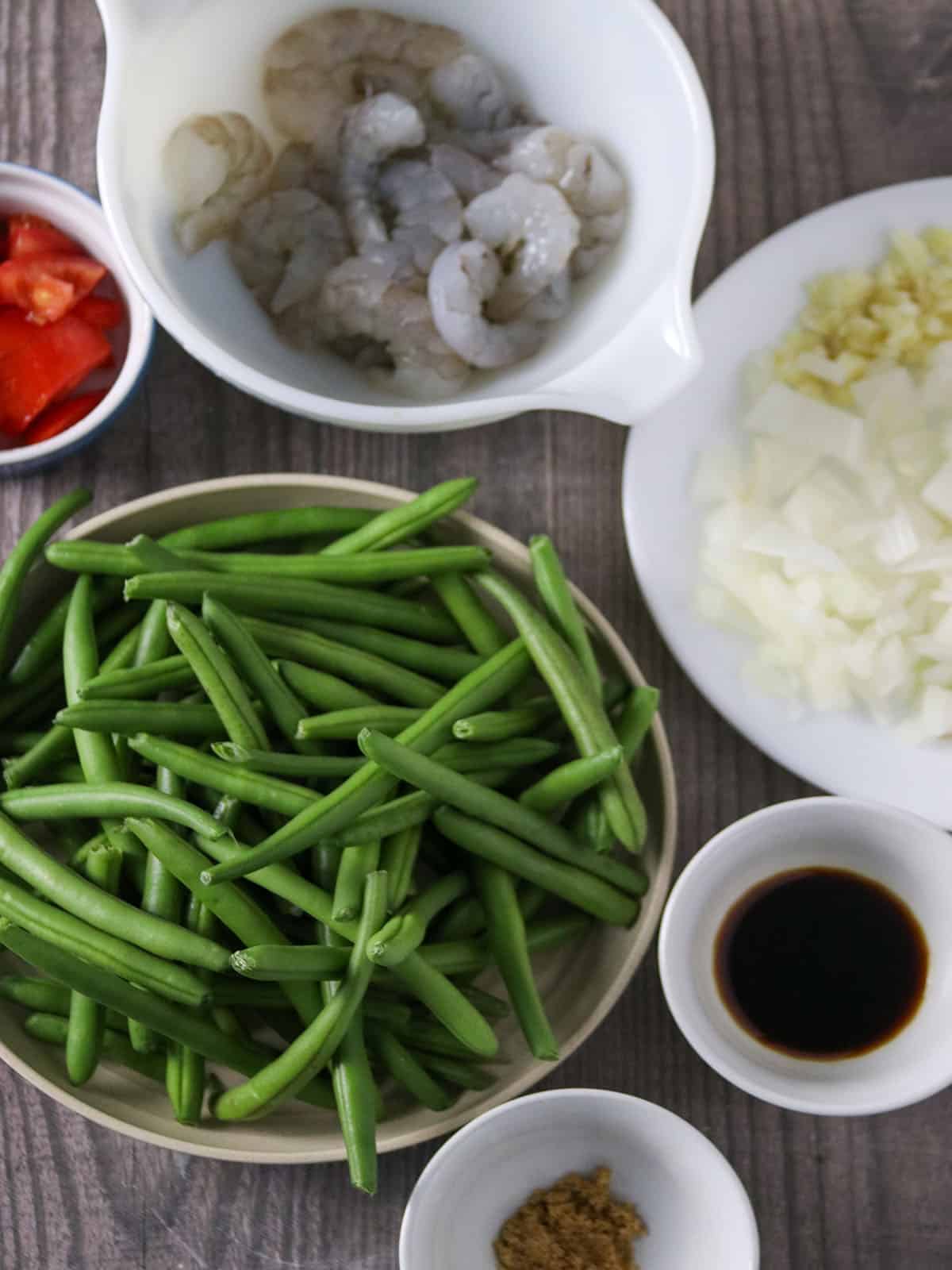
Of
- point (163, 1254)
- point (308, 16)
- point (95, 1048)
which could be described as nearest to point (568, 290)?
point (308, 16)

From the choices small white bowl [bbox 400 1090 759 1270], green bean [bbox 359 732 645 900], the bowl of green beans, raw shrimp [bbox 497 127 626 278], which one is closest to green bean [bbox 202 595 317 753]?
the bowl of green beans

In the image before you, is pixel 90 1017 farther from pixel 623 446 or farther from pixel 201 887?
pixel 623 446

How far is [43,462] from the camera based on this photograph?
4.58 ft

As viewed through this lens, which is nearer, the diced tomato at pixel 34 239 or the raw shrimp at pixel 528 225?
the raw shrimp at pixel 528 225

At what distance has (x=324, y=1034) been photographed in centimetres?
117

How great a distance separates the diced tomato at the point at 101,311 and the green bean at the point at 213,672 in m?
0.40

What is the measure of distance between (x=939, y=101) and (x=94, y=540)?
1099 millimetres

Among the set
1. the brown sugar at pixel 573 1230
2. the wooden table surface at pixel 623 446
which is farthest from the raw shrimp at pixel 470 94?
the brown sugar at pixel 573 1230

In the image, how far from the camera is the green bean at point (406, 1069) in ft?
4.15

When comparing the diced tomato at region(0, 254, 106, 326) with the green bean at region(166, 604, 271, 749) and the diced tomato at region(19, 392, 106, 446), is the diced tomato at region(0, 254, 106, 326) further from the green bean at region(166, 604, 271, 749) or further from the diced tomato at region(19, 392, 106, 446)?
the green bean at region(166, 604, 271, 749)

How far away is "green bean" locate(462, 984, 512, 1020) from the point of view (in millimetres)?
1292

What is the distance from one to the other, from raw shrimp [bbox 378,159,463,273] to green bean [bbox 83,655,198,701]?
0.48 m

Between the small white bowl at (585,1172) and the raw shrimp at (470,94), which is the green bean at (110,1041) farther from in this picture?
the raw shrimp at (470,94)

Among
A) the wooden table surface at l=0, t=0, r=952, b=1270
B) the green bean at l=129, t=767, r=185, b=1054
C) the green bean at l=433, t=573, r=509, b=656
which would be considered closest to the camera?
the green bean at l=129, t=767, r=185, b=1054
